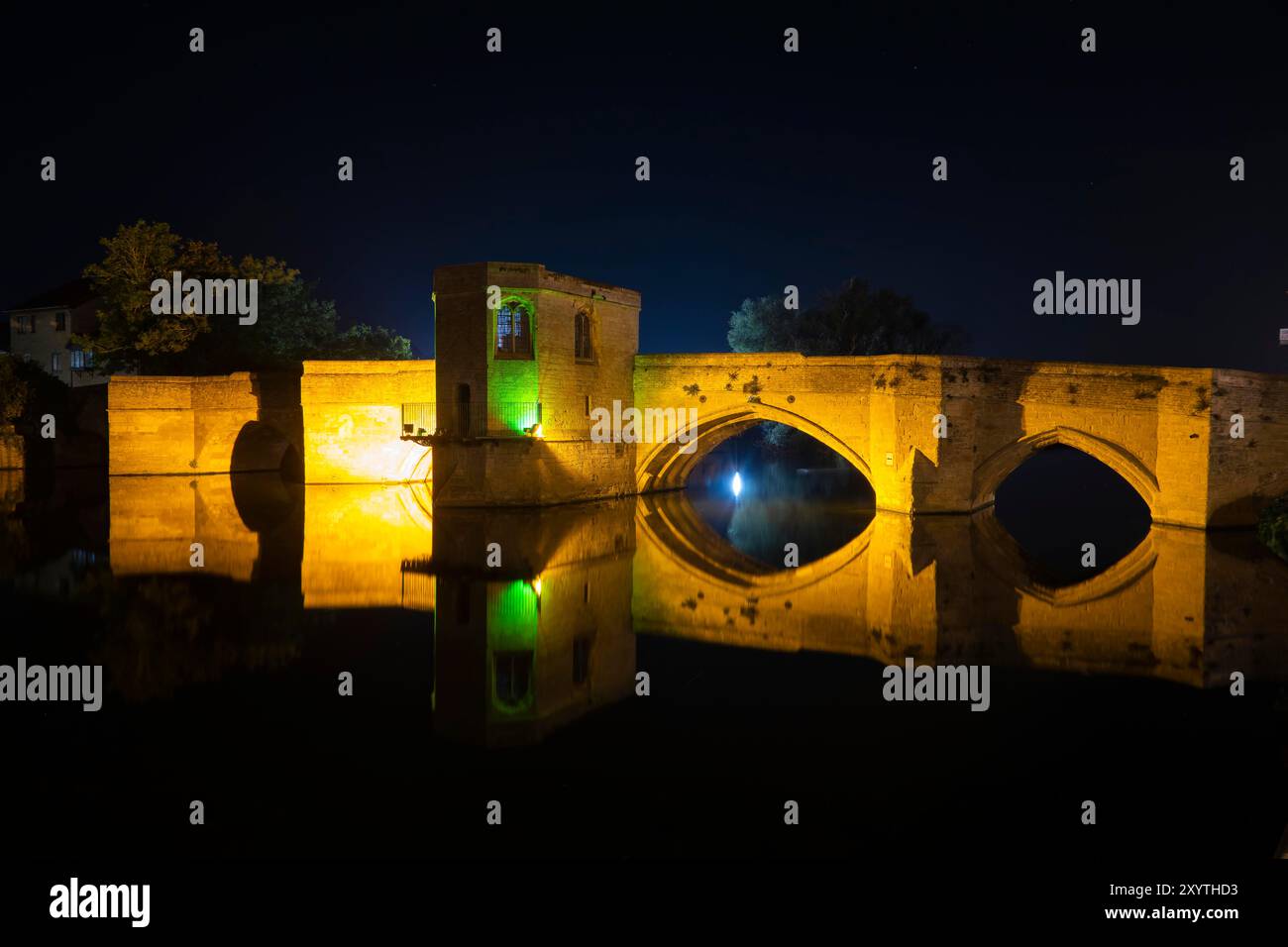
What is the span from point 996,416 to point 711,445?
9.50 metres

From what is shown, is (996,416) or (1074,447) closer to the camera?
(996,416)

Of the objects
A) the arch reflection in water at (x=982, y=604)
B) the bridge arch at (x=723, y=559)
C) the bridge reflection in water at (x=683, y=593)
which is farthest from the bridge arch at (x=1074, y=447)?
the bridge arch at (x=723, y=559)

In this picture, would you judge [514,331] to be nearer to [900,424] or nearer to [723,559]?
[723,559]

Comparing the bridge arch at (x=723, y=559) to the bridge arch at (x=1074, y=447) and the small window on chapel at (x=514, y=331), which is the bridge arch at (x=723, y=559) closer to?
the bridge arch at (x=1074, y=447)

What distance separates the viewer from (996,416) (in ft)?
74.0

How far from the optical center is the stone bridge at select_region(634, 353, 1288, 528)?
66.3 ft

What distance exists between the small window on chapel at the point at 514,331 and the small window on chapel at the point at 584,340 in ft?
6.38

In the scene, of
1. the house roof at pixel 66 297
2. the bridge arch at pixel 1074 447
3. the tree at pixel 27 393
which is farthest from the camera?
the house roof at pixel 66 297

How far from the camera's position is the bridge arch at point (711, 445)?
971 inches

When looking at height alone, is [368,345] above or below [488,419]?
above

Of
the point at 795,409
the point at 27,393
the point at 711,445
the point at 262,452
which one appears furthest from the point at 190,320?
the point at 795,409
